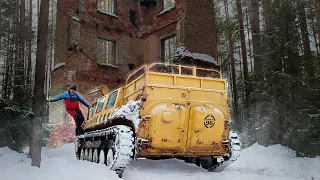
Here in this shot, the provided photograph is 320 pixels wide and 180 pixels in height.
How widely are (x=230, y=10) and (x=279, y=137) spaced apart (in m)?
13.8

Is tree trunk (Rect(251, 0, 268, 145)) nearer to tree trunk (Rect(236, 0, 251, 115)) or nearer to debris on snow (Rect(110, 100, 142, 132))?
tree trunk (Rect(236, 0, 251, 115))

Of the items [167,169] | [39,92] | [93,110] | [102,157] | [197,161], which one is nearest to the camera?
[39,92]

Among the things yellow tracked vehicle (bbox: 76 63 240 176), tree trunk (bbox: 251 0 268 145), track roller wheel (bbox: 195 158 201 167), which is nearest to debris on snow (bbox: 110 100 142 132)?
yellow tracked vehicle (bbox: 76 63 240 176)

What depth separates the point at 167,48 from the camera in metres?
19.2

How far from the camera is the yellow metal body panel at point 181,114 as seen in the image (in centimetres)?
719

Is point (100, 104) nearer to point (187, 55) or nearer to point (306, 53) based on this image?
point (306, 53)

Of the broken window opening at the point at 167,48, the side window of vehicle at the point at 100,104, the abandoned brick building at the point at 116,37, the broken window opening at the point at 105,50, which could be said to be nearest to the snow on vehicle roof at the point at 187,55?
the abandoned brick building at the point at 116,37

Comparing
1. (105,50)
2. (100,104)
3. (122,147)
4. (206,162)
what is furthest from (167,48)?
(122,147)

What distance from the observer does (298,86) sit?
1055 centimetres

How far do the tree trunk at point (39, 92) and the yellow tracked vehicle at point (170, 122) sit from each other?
1.55 meters

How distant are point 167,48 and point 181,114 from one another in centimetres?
1217

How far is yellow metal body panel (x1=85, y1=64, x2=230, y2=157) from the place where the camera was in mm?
7191

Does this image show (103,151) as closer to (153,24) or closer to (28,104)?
(28,104)

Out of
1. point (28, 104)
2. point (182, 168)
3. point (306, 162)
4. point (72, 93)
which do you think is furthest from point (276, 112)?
point (28, 104)
